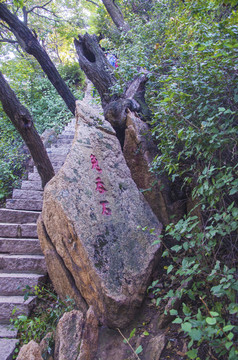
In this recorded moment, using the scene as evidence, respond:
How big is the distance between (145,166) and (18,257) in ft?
8.15

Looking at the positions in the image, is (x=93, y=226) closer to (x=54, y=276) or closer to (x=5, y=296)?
(x=54, y=276)

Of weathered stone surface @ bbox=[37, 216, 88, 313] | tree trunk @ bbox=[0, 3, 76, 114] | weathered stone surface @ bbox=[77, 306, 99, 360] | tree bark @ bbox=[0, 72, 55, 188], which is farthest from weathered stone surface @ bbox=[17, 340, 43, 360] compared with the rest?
tree trunk @ bbox=[0, 3, 76, 114]

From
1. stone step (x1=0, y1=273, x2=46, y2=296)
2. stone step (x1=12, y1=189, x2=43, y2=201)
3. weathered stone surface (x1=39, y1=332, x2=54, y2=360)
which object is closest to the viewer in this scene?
weathered stone surface (x1=39, y1=332, x2=54, y2=360)

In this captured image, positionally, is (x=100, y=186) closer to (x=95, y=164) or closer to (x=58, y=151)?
(x=95, y=164)

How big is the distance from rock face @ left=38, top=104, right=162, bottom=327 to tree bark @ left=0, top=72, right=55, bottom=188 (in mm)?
1462

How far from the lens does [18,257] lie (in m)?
4.32

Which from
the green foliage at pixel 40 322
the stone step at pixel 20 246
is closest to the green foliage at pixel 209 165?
the green foliage at pixel 40 322

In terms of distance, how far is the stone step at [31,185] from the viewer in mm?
6473

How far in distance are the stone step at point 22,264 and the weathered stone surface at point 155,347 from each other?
7.55 ft

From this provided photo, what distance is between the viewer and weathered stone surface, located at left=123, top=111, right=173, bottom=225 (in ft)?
12.2

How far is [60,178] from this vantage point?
3.29 meters

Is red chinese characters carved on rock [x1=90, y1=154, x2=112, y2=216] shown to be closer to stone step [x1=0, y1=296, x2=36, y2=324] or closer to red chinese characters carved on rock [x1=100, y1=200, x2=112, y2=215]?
red chinese characters carved on rock [x1=100, y1=200, x2=112, y2=215]

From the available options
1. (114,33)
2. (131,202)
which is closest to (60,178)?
(131,202)

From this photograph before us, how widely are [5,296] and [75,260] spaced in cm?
168
